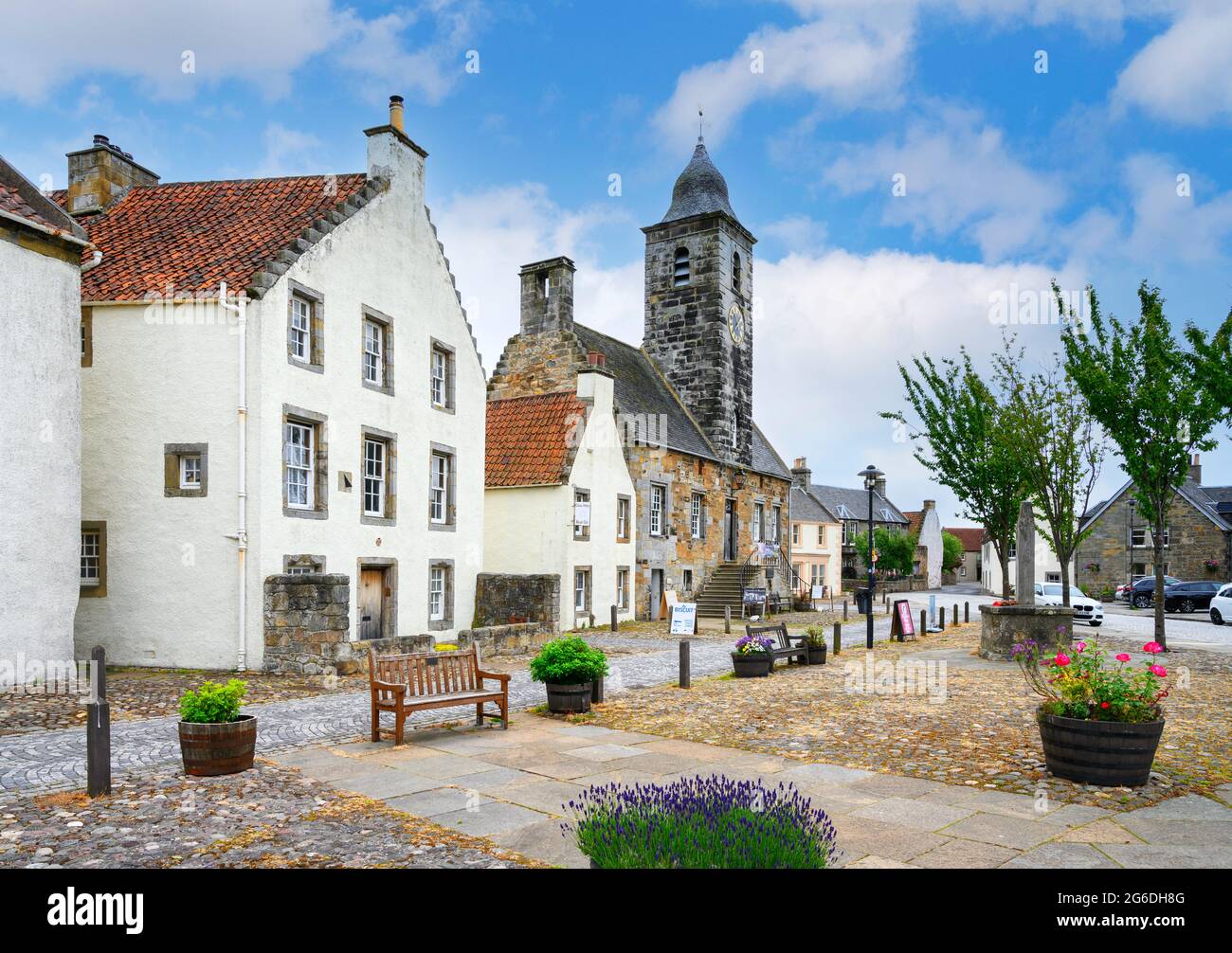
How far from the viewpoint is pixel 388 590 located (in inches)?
814

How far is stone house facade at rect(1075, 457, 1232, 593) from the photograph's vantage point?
52844 millimetres

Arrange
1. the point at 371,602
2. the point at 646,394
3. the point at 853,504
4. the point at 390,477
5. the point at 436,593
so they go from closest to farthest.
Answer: the point at 371,602 → the point at 390,477 → the point at 436,593 → the point at 646,394 → the point at 853,504

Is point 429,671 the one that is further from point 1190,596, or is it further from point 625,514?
point 1190,596

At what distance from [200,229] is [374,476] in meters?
6.32

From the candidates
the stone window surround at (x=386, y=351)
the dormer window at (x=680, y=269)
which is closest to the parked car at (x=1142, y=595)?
the dormer window at (x=680, y=269)

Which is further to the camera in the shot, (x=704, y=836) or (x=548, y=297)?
(x=548, y=297)

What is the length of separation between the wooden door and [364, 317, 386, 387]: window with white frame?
426 centimetres

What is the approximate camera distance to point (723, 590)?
3766cm

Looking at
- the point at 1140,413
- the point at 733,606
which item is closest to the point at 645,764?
the point at 1140,413

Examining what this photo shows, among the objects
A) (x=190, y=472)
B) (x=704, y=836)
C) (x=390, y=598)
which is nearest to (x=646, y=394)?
(x=390, y=598)

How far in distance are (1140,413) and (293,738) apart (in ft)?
63.1

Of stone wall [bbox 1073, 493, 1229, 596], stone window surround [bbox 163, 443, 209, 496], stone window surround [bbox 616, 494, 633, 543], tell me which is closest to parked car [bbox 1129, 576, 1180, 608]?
stone wall [bbox 1073, 493, 1229, 596]

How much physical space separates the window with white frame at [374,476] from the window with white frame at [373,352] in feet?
4.55
